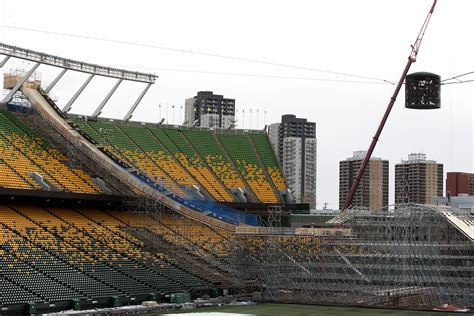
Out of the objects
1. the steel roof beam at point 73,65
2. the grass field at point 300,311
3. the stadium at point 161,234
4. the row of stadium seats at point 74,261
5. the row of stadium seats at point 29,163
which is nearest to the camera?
the row of stadium seats at point 74,261

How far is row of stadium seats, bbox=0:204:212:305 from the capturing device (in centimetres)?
4488

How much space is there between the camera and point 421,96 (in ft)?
132

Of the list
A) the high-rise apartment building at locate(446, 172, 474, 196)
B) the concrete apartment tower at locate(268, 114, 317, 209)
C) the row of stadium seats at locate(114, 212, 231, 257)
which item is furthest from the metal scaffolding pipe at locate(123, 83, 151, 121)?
the concrete apartment tower at locate(268, 114, 317, 209)

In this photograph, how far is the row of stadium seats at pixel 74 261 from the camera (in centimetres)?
4488

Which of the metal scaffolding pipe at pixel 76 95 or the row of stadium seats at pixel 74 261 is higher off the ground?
the metal scaffolding pipe at pixel 76 95

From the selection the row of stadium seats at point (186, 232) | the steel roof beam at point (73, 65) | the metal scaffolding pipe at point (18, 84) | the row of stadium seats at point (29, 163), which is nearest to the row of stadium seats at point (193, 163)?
the steel roof beam at point (73, 65)

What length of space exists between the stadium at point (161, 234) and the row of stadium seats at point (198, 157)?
19 cm

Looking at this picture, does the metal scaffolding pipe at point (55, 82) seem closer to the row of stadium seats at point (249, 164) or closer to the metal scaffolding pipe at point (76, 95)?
the metal scaffolding pipe at point (76, 95)

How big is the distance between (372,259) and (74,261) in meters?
19.7

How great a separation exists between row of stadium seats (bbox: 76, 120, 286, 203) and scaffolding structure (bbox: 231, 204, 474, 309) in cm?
1053

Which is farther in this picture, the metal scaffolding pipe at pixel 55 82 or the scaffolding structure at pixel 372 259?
the metal scaffolding pipe at pixel 55 82

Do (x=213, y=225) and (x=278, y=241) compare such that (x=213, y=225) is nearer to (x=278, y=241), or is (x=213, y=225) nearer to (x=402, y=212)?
(x=278, y=241)

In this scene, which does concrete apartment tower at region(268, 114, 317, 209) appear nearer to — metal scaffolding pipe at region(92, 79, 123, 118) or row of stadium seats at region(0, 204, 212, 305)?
metal scaffolding pipe at region(92, 79, 123, 118)

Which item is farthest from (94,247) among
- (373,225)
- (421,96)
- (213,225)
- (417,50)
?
(417,50)
